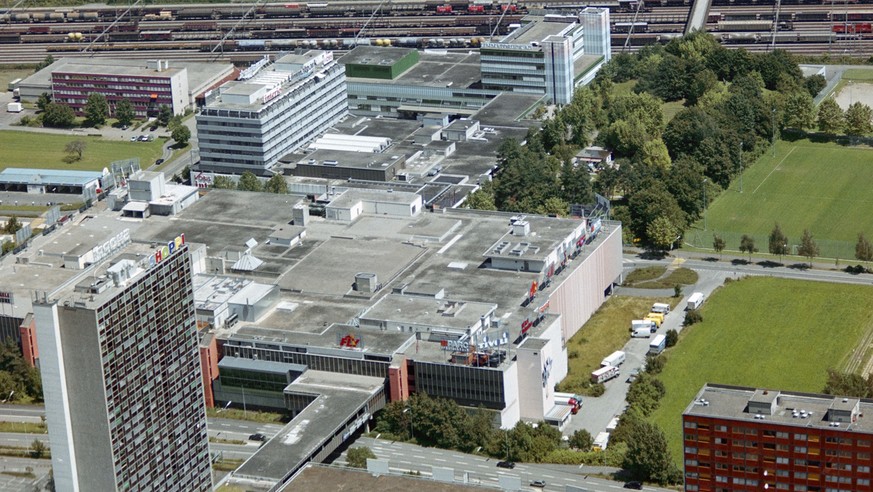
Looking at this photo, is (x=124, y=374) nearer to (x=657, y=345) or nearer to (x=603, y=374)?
(x=603, y=374)

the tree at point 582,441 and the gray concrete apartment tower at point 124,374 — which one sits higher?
the gray concrete apartment tower at point 124,374

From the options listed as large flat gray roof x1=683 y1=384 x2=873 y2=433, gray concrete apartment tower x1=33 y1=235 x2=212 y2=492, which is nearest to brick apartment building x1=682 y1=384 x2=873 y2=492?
large flat gray roof x1=683 y1=384 x2=873 y2=433

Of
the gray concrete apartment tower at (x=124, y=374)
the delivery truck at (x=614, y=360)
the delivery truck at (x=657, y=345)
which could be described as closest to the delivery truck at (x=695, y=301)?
the delivery truck at (x=657, y=345)

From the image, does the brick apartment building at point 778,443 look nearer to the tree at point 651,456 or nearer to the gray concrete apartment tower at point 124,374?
the tree at point 651,456

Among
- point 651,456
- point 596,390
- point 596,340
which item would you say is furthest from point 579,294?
point 651,456

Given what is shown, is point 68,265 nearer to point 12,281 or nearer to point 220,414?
point 12,281

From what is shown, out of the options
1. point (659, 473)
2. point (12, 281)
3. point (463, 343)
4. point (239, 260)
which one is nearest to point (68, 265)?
point (12, 281)

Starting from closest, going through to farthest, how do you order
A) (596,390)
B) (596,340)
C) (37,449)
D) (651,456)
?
(651,456) < (37,449) < (596,390) < (596,340)
